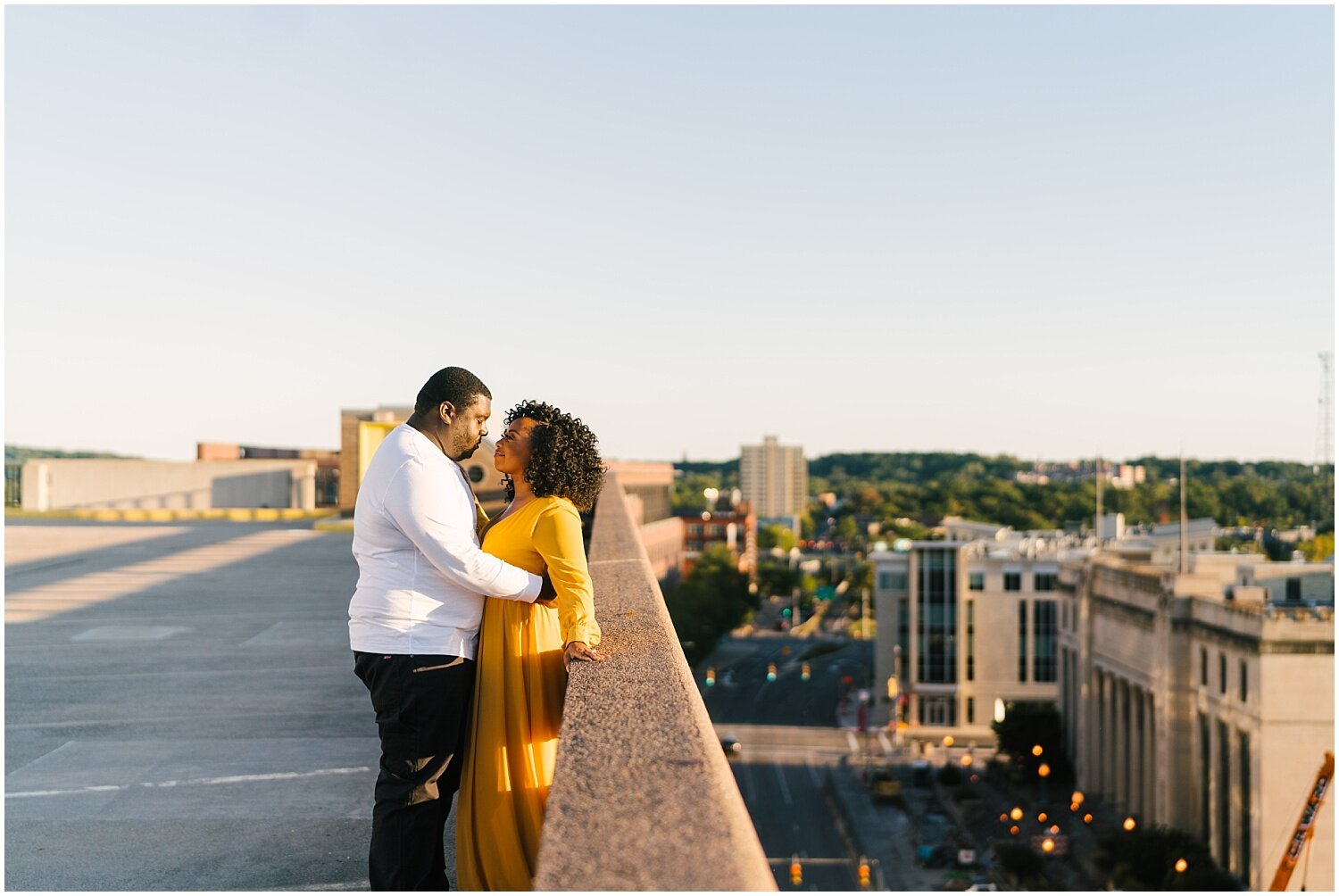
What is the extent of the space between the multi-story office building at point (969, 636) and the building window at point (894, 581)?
6 cm

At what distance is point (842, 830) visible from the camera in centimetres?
5072

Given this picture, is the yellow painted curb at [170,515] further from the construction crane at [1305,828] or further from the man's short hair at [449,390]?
the construction crane at [1305,828]

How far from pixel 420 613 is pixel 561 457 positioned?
2.42 feet

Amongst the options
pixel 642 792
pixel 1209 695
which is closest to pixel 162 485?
pixel 642 792

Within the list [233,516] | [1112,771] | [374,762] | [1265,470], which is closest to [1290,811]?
[1112,771]

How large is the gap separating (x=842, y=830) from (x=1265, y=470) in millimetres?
169484

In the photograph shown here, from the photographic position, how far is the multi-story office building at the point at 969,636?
7512 centimetres

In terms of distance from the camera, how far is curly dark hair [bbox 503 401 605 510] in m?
4.27

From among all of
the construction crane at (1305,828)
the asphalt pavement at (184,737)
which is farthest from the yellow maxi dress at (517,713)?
A: the construction crane at (1305,828)

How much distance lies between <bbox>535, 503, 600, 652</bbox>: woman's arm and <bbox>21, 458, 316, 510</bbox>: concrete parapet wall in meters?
28.1

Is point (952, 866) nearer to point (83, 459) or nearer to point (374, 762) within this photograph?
point (83, 459)

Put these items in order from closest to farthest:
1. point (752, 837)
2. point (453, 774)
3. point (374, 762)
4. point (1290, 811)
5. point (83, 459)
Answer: point (752, 837)
point (453, 774)
point (374, 762)
point (83, 459)
point (1290, 811)

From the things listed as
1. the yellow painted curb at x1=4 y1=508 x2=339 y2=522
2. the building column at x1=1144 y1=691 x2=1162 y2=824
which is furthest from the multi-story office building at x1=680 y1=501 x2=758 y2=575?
the yellow painted curb at x1=4 y1=508 x2=339 y2=522

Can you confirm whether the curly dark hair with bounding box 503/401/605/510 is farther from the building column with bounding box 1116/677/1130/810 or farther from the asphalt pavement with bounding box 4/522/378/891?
the building column with bounding box 1116/677/1130/810
